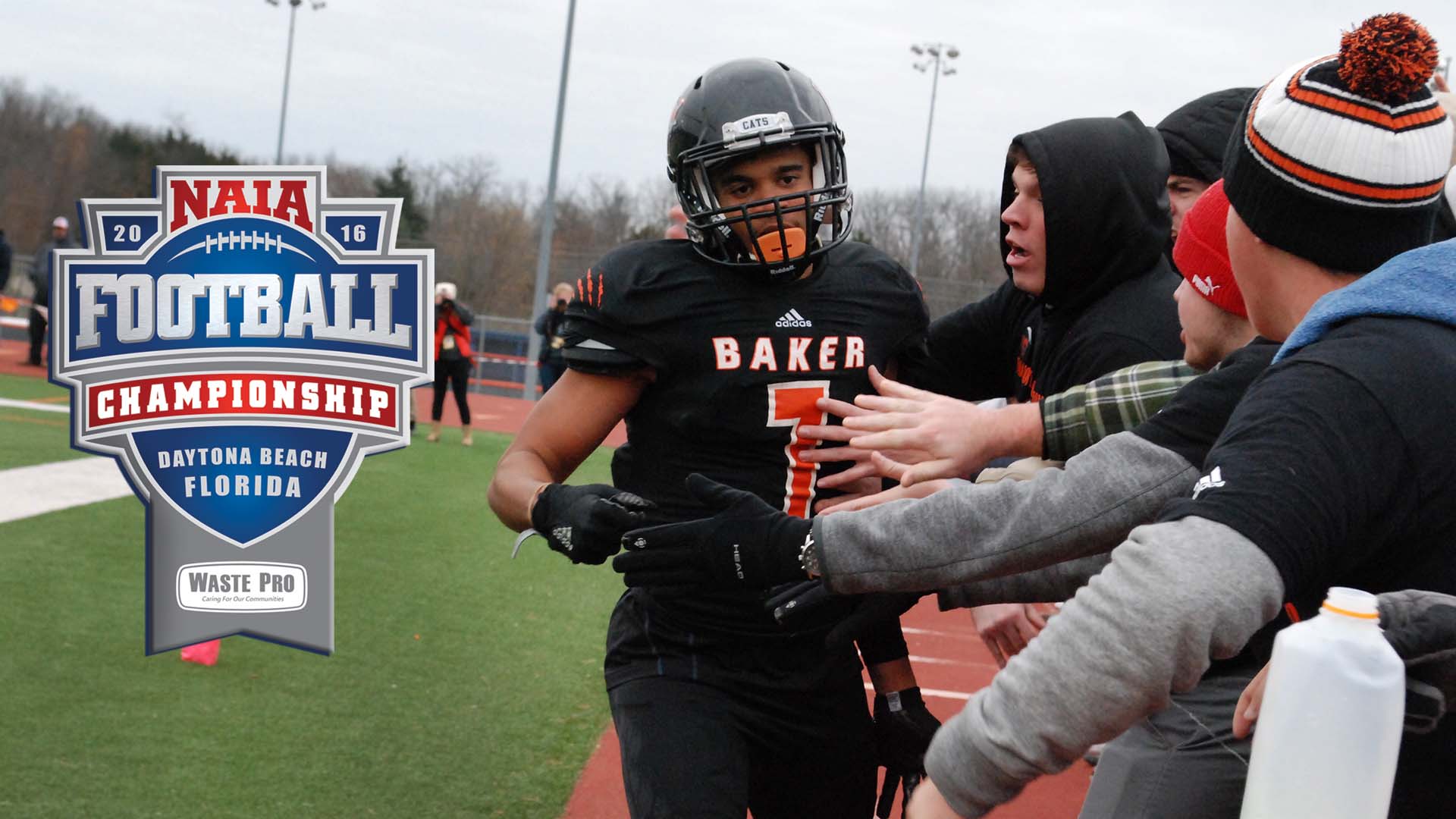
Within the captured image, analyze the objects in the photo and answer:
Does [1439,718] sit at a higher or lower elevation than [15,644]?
higher

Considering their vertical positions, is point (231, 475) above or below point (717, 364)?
below

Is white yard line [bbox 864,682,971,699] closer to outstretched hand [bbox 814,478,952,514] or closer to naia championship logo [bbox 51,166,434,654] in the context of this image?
naia championship logo [bbox 51,166,434,654]

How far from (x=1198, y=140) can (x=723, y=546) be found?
189cm

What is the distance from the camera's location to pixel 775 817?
2.96m

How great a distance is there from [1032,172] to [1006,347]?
1.90 ft

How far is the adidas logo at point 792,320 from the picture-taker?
9.74 ft

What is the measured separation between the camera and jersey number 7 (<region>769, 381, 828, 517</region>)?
2939 millimetres

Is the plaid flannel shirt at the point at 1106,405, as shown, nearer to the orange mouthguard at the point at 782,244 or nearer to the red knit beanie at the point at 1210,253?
the red knit beanie at the point at 1210,253

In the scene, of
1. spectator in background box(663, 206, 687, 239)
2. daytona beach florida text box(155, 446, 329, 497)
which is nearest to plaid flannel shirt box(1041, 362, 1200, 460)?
spectator in background box(663, 206, 687, 239)

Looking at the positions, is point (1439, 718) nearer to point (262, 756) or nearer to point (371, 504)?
point (262, 756)

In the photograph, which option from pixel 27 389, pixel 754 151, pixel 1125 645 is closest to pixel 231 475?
pixel 754 151

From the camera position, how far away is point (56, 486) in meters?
10.3

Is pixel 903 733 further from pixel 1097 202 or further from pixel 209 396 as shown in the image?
pixel 209 396

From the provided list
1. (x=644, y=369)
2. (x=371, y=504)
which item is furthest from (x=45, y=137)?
(x=644, y=369)
